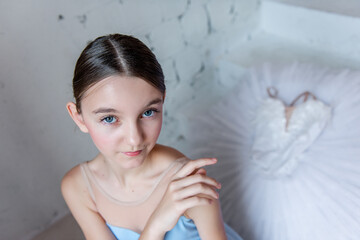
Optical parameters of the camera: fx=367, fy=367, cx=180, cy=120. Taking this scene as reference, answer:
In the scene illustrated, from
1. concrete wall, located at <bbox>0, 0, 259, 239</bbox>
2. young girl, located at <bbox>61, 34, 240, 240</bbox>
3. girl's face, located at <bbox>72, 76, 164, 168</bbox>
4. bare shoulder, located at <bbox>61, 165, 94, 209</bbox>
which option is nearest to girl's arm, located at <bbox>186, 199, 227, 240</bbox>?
young girl, located at <bbox>61, 34, 240, 240</bbox>

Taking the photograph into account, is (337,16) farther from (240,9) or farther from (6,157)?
(6,157)

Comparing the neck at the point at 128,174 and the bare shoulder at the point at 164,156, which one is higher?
the bare shoulder at the point at 164,156

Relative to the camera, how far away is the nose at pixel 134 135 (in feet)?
2.48

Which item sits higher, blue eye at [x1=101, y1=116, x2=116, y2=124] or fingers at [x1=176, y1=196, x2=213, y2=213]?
blue eye at [x1=101, y1=116, x2=116, y2=124]

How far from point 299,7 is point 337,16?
0.19 metres

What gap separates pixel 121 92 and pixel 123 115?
5 centimetres

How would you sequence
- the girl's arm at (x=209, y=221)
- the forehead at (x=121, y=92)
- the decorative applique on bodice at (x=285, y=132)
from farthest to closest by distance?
the decorative applique on bodice at (x=285, y=132)
the girl's arm at (x=209, y=221)
the forehead at (x=121, y=92)

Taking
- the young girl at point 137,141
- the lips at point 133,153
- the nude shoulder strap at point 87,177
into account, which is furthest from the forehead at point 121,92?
the nude shoulder strap at point 87,177

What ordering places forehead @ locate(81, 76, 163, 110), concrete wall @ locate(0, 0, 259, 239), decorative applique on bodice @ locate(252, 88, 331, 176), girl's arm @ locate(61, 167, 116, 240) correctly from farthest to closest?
decorative applique on bodice @ locate(252, 88, 331, 176) < concrete wall @ locate(0, 0, 259, 239) < girl's arm @ locate(61, 167, 116, 240) < forehead @ locate(81, 76, 163, 110)

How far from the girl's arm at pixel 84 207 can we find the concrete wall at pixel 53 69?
1.06 feet

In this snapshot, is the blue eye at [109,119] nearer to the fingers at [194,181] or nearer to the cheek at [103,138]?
the cheek at [103,138]

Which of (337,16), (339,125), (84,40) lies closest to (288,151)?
(339,125)

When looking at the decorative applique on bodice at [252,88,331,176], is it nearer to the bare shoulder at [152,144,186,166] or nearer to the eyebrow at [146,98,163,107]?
the bare shoulder at [152,144,186,166]

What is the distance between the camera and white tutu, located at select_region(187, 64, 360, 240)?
3.59ft
